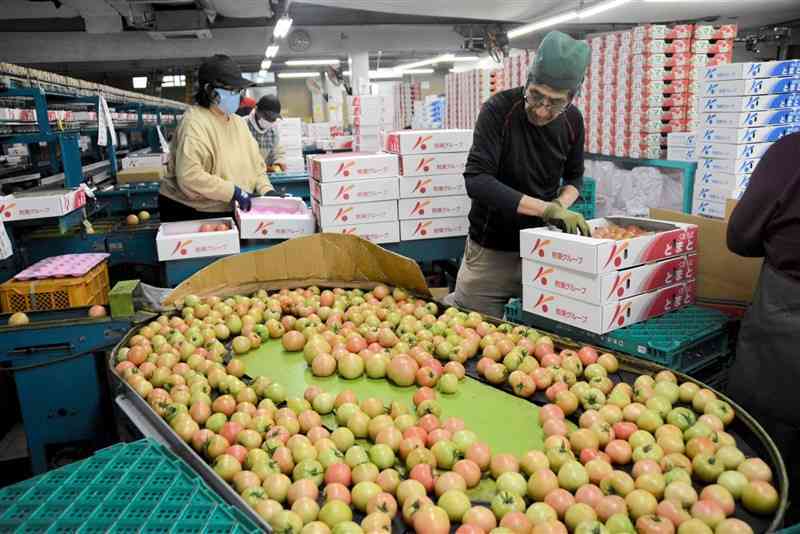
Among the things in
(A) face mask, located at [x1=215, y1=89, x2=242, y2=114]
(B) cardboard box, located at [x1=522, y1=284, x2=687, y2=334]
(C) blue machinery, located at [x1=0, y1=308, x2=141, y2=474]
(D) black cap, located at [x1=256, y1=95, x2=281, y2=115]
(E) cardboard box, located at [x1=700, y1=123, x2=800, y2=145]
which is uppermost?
(D) black cap, located at [x1=256, y1=95, x2=281, y2=115]

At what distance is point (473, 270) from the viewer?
3.38 meters

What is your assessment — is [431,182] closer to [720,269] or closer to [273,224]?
[273,224]

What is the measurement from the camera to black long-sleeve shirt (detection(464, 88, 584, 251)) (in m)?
2.99

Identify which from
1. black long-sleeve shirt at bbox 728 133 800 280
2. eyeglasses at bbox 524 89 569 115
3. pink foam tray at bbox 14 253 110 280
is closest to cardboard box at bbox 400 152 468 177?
eyeglasses at bbox 524 89 569 115

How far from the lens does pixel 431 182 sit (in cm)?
401

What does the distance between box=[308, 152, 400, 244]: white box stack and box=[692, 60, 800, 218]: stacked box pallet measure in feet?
8.64

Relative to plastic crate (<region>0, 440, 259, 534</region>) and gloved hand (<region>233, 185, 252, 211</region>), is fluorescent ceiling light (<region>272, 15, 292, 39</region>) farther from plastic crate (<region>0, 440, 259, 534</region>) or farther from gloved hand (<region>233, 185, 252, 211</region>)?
plastic crate (<region>0, 440, 259, 534</region>)

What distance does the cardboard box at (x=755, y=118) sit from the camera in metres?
4.77

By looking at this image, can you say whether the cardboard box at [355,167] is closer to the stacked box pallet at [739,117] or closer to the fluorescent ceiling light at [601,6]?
the stacked box pallet at [739,117]

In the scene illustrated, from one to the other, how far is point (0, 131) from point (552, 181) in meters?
4.69

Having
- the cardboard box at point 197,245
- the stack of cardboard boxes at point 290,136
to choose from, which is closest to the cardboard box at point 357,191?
the cardboard box at point 197,245

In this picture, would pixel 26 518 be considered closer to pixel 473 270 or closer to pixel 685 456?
pixel 685 456

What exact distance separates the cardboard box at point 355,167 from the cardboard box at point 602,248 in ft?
4.71

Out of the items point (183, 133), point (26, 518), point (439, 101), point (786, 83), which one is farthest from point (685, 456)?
point (439, 101)
